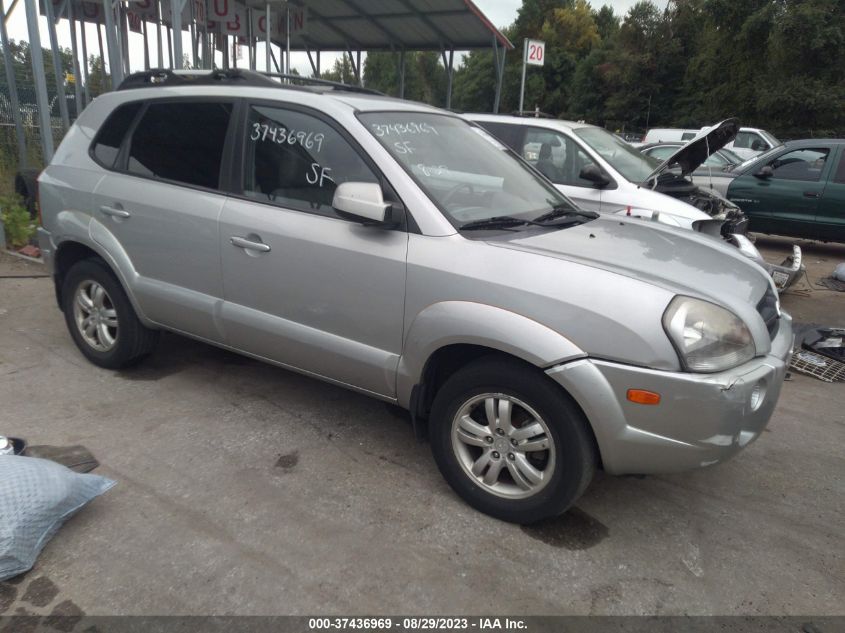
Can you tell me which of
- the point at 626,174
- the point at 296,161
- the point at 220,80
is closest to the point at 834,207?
the point at 626,174

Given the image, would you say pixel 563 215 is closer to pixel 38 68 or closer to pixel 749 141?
pixel 38 68

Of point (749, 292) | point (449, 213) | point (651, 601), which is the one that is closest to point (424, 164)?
Answer: point (449, 213)

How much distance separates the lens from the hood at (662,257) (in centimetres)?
259

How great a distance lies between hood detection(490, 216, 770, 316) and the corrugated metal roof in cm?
1054

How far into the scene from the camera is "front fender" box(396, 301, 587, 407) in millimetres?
2463

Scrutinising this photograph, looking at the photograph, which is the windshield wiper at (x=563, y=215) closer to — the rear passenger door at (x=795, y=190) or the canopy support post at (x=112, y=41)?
the rear passenger door at (x=795, y=190)

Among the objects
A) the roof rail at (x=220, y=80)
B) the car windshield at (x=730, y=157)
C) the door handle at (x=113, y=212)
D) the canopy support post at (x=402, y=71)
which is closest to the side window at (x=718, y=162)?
the car windshield at (x=730, y=157)

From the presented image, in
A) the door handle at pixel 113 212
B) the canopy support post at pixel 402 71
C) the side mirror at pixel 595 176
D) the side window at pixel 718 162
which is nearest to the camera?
the door handle at pixel 113 212

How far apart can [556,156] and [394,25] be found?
950cm

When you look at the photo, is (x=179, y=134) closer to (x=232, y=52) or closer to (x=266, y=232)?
(x=266, y=232)

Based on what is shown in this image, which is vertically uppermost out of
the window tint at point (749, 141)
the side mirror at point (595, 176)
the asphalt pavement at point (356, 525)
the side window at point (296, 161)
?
the window tint at point (749, 141)

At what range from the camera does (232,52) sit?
1664cm

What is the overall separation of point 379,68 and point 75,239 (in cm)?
5764

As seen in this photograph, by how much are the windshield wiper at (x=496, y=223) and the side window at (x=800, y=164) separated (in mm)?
7566
